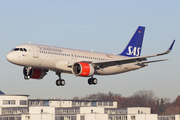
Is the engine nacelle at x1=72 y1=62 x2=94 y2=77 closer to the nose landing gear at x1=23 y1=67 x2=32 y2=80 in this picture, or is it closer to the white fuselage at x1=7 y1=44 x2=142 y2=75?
the white fuselage at x1=7 y1=44 x2=142 y2=75

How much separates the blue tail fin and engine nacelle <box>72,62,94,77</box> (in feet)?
49.8

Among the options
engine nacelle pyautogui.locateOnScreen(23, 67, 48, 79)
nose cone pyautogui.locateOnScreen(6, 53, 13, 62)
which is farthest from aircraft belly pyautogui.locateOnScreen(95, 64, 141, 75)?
nose cone pyautogui.locateOnScreen(6, 53, 13, 62)

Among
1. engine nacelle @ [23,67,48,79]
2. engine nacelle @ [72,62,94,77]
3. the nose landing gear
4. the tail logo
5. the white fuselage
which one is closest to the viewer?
the white fuselage

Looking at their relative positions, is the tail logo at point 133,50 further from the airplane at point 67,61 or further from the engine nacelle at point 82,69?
the engine nacelle at point 82,69

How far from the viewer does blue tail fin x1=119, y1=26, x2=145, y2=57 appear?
242 feet

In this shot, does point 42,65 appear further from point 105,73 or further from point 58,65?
point 105,73

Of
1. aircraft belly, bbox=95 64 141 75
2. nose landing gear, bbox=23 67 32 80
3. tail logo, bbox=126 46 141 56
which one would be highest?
tail logo, bbox=126 46 141 56

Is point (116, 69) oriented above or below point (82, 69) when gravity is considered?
above

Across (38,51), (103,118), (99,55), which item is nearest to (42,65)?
(38,51)

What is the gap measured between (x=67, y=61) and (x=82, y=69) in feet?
9.21

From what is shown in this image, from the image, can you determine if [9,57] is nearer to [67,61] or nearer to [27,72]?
[27,72]

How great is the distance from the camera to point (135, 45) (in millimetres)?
74875

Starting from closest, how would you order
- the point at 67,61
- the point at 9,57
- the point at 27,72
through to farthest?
the point at 9,57 → the point at 27,72 → the point at 67,61

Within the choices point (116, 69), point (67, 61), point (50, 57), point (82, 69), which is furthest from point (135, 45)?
point (50, 57)
